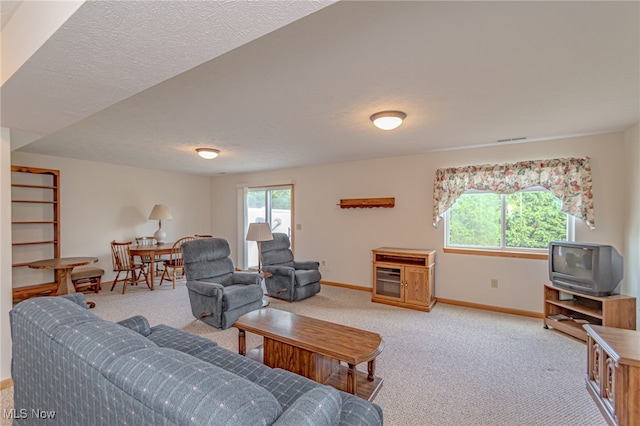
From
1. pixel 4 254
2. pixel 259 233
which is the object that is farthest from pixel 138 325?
pixel 259 233

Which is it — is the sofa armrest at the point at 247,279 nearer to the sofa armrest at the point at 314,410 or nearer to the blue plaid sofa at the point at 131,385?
the blue plaid sofa at the point at 131,385

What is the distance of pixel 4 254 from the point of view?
2.31m

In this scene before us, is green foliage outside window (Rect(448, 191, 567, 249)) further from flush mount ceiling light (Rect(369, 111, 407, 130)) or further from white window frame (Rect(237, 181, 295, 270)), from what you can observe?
white window frame (Rect(237, 181, 295, 270))

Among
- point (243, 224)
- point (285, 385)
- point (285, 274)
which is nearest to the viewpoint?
point (285, 385)

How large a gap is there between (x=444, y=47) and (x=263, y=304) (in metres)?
3.49

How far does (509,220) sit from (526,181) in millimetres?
580

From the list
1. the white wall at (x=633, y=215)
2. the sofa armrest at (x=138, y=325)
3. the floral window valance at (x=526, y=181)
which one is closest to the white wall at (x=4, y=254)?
the sofa armrest at (x=138, y=325)

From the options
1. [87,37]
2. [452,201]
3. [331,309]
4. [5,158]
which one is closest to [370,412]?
[87,37]

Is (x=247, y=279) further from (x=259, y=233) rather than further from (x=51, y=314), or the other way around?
(x=51, y=314)

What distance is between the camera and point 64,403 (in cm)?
127

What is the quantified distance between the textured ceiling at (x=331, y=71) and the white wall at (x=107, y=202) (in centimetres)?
187

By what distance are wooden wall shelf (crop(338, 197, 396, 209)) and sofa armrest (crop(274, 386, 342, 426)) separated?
3918mm

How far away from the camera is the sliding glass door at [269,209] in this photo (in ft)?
20.2

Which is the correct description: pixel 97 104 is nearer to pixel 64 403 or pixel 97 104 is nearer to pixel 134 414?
pixel 64 403
